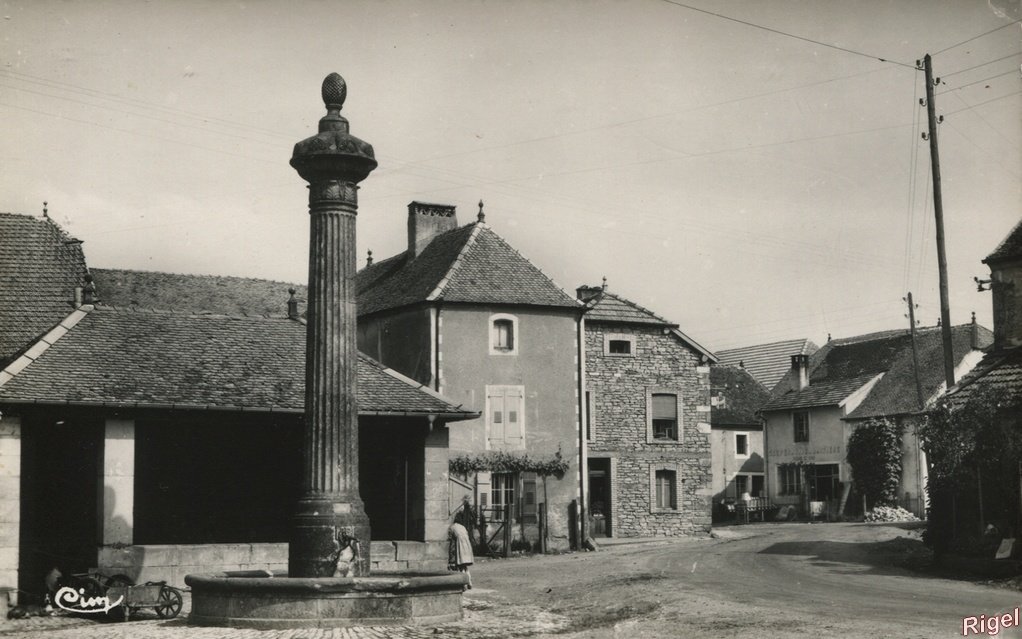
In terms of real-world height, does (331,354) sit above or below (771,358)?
below

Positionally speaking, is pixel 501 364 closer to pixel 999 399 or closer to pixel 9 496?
pixel 999 399

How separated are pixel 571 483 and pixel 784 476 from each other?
791 inches

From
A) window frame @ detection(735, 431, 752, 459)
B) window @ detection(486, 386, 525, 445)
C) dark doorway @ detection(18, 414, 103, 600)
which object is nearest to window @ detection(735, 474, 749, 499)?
window frame @ detection(735, 431, 752, 459)

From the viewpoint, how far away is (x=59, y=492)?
2188 centimetres

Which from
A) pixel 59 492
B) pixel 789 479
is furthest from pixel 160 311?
pixel 789 479

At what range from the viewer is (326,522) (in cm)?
1485

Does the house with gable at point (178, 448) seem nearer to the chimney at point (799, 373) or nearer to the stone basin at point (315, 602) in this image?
the stone basin at point (315, 602)

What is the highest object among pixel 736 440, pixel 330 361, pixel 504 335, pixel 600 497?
pixel 504 335

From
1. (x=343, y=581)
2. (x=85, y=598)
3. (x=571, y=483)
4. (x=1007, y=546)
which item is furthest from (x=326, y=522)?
(x=571, y=483)

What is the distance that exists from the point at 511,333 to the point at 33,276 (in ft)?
40.5

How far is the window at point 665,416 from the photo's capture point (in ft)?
118

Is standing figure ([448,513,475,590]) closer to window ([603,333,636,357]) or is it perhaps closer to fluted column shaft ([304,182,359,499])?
fluted column shaft ([304,182,359,499])

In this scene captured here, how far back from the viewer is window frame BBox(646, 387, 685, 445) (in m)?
35.7

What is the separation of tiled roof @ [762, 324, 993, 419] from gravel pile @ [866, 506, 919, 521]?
389 cm
